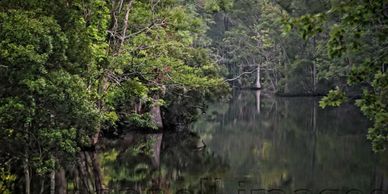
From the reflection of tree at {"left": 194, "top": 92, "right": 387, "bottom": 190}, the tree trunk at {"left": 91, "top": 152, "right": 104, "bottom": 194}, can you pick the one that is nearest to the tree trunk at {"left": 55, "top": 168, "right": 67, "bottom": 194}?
the tree trunk at {"left": 91, "top": 152, "right": 104, "bottom": 194}

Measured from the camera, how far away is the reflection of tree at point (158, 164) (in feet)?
44.6

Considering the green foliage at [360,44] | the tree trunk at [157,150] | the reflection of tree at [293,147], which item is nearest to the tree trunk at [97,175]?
the tree trunk at [157,150]

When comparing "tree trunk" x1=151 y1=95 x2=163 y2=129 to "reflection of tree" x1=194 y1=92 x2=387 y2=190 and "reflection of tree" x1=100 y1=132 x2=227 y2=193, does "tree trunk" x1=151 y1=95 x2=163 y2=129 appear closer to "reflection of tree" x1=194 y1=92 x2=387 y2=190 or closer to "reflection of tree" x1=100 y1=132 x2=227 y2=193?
"reflection of tree" x1=100 y1=132 x2=227 y2=193

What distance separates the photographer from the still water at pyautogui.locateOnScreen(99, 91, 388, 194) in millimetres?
13578

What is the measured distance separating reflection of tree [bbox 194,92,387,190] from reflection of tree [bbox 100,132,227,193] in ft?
2.95

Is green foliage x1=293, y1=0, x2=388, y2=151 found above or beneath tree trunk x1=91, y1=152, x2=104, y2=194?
above

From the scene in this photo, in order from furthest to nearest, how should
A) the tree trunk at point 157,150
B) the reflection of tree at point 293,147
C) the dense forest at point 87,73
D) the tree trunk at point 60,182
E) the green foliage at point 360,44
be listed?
the tree trunk at point 157,150, the reflection of tree at point 293,147, the tree trunk at point 60,182, the dense forest at point 87,73, the green foliage at point 360,44

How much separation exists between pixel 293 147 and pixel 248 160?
13.2ft

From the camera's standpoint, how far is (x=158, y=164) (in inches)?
665

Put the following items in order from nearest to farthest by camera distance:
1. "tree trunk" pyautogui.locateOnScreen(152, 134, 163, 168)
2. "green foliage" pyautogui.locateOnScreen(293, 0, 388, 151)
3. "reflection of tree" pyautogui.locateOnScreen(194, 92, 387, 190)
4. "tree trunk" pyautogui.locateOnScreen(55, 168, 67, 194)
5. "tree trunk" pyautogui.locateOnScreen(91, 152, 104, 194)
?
"green foliage" pyautogui.locateOnScreen(293, 0, 388, 151) < "tree trunk" pyautogui.locateOnScreen(55, 168, 67, 194) < "tree trunk" pyautogui.locateOnScreen(91, 152, 104, 194) < "reflection of tree" pyautogui.locateOnScreen(194, 92, 387, 190) < "tree trunk" pyautogui.locateOnScreen(152, 134, 163, 168)

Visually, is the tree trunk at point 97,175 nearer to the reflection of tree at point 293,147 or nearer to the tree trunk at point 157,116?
the reflection of tree at point 293,147

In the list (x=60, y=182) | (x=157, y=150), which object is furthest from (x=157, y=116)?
(x=60, y=182)

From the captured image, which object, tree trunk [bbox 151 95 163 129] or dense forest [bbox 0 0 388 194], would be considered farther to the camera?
tree trunk [bbox 151 95 163 129]

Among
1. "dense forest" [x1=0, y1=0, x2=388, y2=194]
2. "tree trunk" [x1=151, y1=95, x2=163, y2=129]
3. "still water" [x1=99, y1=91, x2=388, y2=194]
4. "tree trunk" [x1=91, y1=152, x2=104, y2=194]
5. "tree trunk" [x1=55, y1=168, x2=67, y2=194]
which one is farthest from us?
"tree trunk" [x1=151, y1=95, x2=163, y2=129]
